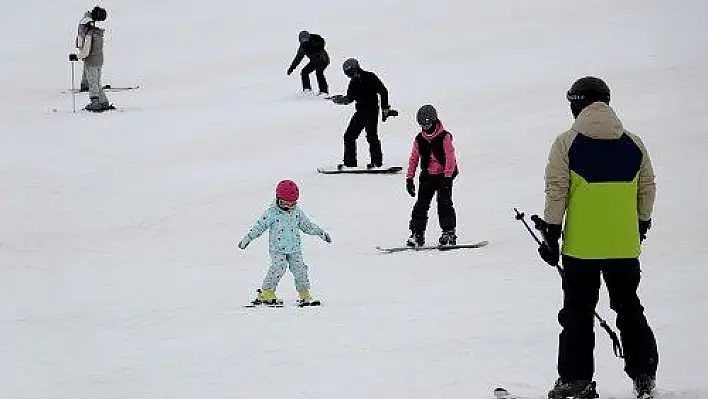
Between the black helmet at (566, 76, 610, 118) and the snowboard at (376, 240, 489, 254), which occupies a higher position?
the black helmet at (566, 76, 610, 118)

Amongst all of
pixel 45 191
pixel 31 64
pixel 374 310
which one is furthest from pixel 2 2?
pixel 374 310

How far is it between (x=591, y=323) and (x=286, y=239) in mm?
Result: 3980

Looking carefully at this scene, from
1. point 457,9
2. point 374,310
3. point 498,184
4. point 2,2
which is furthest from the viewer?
point 2,2

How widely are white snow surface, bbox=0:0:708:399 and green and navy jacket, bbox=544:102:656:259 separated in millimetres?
957

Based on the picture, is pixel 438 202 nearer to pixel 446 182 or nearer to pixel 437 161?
pixel 446 182

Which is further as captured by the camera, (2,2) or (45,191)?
(2,2)

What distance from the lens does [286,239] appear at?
9680mm

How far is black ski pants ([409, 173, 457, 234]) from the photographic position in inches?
480

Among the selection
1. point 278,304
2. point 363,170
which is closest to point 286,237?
point 278,304

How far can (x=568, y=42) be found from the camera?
27391mm

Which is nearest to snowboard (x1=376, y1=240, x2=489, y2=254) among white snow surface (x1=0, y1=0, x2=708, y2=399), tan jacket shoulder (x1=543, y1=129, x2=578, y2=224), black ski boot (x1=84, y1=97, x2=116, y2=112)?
white snow surface (x1=0, y1=0, x2=708, y2=399)

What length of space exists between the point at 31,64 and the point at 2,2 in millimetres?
13192

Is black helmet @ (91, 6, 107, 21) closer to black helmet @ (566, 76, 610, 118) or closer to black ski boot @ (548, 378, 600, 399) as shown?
black helmet @ (566, 76, 610, 118)

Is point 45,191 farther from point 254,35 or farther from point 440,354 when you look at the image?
point 254,35
